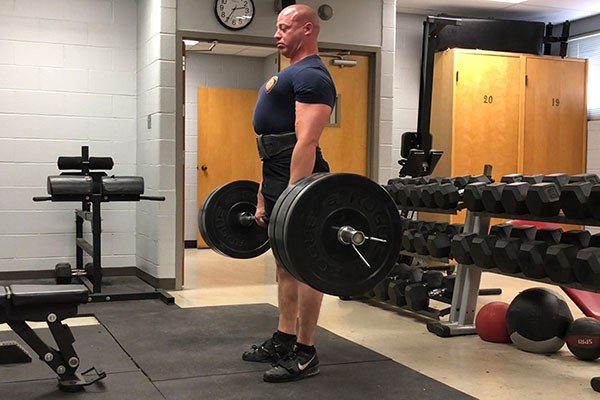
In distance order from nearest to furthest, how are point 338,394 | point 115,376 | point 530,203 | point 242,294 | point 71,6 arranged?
point 338,394
point 115,376
point 530,203
point 242,294
point 71,6

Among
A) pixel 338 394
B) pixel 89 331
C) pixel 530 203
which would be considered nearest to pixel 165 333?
pixel 89 331

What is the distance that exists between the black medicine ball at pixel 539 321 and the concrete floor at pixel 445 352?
55 millimetres

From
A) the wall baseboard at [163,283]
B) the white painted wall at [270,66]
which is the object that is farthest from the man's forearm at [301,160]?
the white painted wall at [270,66]

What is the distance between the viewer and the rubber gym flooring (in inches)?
107

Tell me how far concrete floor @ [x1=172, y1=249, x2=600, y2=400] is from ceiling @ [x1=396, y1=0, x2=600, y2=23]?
277 cm

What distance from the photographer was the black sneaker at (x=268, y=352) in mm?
3061

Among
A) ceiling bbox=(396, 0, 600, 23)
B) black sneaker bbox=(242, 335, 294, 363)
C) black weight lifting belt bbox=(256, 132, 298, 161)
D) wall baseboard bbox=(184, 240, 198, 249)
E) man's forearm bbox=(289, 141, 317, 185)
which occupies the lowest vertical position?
wall baseboard bbox=(184, 240, 198, 249)

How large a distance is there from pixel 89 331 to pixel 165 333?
1.37 feet

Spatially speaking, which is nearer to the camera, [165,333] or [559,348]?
[559,348]

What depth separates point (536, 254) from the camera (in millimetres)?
3209

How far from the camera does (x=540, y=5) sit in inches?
259

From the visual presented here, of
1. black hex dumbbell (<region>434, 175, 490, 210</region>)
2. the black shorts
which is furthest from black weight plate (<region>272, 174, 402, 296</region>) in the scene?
black hex dumbbell (<region>434, 175, 490, 210</region>)

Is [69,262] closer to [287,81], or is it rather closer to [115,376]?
[115,376]

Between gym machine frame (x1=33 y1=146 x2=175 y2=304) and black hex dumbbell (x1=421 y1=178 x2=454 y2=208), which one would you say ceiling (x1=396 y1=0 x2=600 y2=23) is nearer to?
black hex dumbbell (x1=421 y1=178 x2=454 y2=208)
